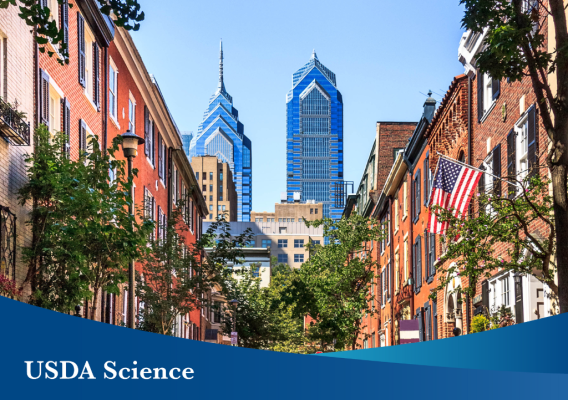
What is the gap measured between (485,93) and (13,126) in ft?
47.1

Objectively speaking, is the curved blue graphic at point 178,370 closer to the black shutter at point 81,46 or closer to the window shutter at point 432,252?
the black shutter at point 81,46

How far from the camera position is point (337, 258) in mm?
42375

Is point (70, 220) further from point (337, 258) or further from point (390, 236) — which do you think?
point (390, 236)

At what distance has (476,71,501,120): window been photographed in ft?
74.0

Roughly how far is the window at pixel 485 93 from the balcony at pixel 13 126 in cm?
1274

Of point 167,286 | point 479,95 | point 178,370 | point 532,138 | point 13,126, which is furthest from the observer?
point 167,286

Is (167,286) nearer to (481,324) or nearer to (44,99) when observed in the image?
(44,99)

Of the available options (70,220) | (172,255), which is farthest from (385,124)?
(70,220)

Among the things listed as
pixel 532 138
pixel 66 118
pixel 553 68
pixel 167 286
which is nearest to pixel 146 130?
pixel 167 286

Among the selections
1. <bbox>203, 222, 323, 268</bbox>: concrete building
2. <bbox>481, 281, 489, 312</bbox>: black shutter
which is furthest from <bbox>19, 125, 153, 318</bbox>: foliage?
<bbox>203, 222, 323, 268</bbox>: concrete building

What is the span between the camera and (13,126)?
14.9 m

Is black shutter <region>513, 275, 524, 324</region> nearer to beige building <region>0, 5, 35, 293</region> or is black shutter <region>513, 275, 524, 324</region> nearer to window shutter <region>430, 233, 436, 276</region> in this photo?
beige building <region>0, 5, 35, 293</region>

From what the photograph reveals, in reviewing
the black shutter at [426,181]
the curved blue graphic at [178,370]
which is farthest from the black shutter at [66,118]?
the black shutter at [426,181]

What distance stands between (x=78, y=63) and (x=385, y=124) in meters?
29.2
